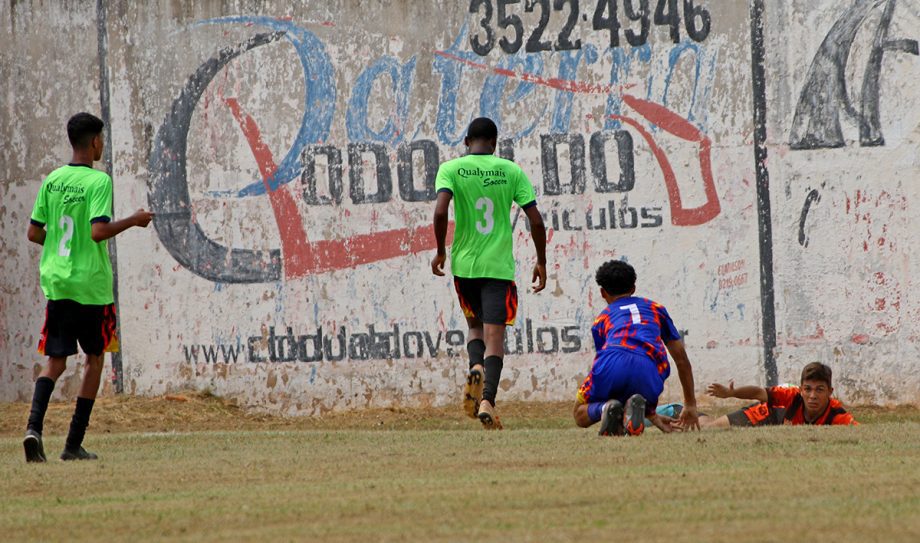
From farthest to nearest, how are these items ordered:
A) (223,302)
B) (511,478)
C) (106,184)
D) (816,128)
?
1. (223,302)
2. (816,128)
3. (106,184)
4. (511,478)

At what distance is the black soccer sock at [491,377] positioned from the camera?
9.22 meters

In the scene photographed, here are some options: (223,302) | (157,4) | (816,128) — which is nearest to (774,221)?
(816,128)

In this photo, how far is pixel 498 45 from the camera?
12.9 metres

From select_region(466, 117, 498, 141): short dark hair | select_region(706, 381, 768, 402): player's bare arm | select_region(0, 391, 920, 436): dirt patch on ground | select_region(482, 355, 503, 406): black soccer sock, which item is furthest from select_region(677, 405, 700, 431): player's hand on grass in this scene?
select_region(0, 391, 920, 436): dirt patch on ground

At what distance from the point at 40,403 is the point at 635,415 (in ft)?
10.3

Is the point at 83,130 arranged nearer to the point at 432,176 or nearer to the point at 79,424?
the point at 79,424

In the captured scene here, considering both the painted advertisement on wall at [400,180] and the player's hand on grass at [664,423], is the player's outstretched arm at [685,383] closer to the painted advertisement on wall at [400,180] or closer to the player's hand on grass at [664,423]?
the player's hand on grass at [664,423]

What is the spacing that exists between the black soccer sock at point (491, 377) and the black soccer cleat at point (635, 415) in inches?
54.7

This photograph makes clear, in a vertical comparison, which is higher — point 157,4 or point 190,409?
point 157,4

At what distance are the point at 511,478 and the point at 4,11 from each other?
961 centimetres

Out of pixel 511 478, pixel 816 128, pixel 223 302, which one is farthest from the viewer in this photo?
pixel 223 302

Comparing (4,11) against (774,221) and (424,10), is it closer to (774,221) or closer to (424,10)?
(424,10)

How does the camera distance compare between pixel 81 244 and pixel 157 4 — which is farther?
pixel 157 4

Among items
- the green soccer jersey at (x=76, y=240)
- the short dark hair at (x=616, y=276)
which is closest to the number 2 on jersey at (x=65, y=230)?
the green soccer jersey at (x=76, y=240)
